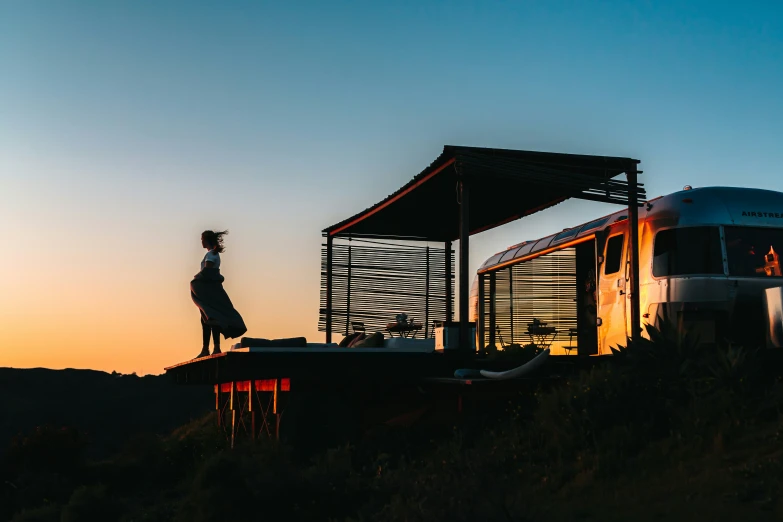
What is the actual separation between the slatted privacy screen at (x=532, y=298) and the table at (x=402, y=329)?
1796mm

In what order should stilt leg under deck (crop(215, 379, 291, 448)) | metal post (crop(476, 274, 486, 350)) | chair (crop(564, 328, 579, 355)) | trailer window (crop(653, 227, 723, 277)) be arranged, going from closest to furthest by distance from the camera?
trailer window (crop(653, 227, 723, 277)) < stilt leg under deck (crop(215, 379, 291, 448)) < chair (crop(564, 328, 579, 355)) < metal post (crop(476, 274, 486, 350))

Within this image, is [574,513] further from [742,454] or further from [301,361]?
[301,361]

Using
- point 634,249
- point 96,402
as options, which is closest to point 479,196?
point 634,249

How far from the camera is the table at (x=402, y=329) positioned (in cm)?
1934

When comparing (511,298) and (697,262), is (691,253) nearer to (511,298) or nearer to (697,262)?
(697,262)

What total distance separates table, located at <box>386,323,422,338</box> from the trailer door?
5.05m

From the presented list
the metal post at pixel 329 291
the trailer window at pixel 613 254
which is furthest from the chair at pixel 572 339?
the metal post at pixel 329 291

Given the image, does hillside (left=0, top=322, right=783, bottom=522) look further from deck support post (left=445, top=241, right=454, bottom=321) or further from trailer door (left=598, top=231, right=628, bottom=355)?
deck support post (left=445, top=241, right=454, bottom=321)

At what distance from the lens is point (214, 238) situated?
14.7 metres

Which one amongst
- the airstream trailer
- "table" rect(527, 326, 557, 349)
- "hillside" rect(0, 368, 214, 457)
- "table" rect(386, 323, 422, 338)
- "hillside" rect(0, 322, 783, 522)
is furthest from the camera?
"hillside" rect(0, 368, 214, 457)

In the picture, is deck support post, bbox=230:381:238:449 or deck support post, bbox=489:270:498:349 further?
deck support post, bbox=489:270:498:349

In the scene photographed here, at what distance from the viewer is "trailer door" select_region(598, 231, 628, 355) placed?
14.5 meters

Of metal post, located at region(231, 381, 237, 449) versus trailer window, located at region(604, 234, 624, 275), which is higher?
trailer window, located at region(604, 234, 624, 275)

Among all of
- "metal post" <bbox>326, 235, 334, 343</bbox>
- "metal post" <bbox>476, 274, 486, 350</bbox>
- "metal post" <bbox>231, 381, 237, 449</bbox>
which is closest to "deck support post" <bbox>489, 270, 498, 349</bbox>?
"metal post" <bbox>476, 274, 486, 350</bbox>
